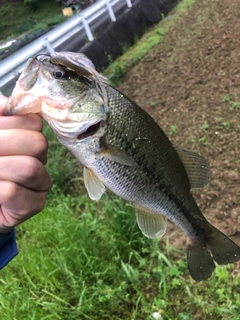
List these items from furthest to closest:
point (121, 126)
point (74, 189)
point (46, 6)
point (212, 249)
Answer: point (46, 6) → point (74, 189) → point (212, 249) → point (121, 126)

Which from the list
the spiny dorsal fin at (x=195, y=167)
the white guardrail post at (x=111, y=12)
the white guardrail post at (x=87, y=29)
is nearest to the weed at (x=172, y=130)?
the spiny dorsal fin at (x=195, y=167)

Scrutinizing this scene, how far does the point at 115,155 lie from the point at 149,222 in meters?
0.40

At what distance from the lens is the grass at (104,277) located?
2838 mm

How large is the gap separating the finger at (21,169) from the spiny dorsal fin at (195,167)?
2.15ft

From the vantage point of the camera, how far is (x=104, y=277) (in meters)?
3.11

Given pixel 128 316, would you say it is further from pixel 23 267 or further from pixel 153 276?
pixel 23 267

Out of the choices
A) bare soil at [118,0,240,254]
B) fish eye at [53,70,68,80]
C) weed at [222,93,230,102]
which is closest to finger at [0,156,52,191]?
fish eye at [53,70,68,80]

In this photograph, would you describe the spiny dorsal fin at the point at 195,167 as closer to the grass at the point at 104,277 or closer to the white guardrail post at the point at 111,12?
the grass at the point at 104,277

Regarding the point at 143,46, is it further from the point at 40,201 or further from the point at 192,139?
the point at 40,201

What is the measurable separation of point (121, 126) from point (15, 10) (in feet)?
11.7

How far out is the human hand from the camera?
4.27ft

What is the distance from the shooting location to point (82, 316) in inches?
114

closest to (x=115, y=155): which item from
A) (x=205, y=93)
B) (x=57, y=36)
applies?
(x=205, y=93)

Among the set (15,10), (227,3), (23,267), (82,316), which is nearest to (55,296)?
(82,316)
